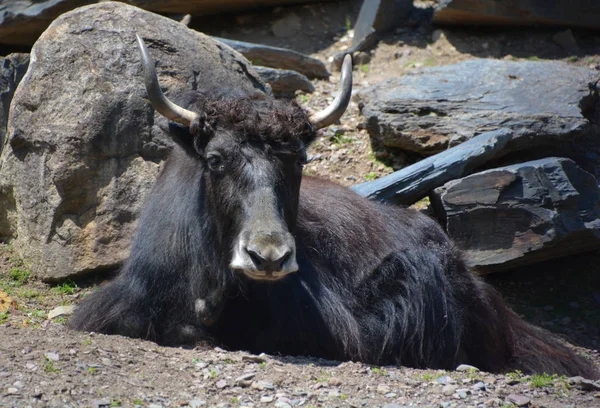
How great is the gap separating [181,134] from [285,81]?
4683 mm

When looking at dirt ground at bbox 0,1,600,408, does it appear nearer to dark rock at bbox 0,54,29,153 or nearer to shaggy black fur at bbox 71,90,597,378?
shaggy black fur at bbox 71,90,597,378

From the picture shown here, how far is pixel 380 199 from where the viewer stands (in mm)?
7832

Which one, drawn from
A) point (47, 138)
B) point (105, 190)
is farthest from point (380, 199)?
point (47, 138)

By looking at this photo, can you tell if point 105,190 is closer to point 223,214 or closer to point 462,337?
point 223,214

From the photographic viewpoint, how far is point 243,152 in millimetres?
5422

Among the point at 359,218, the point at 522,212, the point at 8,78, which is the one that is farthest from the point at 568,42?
the point at 8,78

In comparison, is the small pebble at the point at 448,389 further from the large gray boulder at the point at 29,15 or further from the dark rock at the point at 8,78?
the large gray boulder at the point at 29,15

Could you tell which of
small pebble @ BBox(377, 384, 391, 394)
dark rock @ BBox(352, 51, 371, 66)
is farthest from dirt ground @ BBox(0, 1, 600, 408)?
dark rock @ BBox(352, 51, 371, 66)

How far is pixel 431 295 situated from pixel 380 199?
1531 millimetres

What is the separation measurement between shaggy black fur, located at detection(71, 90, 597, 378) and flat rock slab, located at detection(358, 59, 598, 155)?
2.03m

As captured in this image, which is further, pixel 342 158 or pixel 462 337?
pixel 342 158

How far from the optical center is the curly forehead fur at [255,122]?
5449 millimetres

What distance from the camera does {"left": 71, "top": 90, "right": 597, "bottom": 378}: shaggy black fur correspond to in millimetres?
5539

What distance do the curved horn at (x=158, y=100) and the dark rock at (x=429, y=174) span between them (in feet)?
A: 8.85
